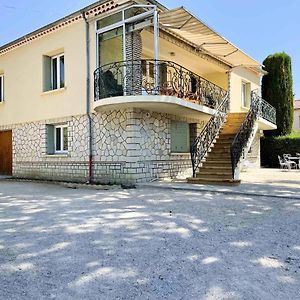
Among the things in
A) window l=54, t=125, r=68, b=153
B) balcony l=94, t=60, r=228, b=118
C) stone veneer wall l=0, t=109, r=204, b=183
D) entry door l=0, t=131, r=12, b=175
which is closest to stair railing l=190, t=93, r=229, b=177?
balcony l=94, t=60, r=228, b=118

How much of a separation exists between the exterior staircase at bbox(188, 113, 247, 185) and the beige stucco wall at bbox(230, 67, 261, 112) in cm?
392

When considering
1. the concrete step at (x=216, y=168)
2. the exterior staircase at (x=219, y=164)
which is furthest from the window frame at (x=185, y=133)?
the concrete step at (x=216, y=168)

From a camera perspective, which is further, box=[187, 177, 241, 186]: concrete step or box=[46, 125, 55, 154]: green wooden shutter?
box=[46, 125, 55, 154]: green wooden shutter

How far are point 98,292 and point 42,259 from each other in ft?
4.02

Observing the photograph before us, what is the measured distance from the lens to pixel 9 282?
343 centimetres

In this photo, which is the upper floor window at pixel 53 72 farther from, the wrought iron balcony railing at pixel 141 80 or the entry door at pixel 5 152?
the entry door at pixel 5 152

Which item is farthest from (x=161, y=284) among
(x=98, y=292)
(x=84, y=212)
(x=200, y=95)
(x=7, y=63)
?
(x=7, y=63)

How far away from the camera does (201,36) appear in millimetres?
13562

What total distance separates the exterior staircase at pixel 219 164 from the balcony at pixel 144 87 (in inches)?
65.6

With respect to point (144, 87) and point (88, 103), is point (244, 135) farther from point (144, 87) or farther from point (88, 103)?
point (88, 103)

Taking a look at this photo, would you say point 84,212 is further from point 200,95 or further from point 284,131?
Result: point 284,131

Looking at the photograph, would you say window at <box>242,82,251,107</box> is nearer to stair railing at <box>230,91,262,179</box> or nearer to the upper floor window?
stair railing at <box>230,91,262,179</box>

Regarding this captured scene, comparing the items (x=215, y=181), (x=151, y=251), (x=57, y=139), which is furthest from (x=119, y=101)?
(x=151, y=251)

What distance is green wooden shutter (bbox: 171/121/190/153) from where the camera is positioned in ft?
48.1
